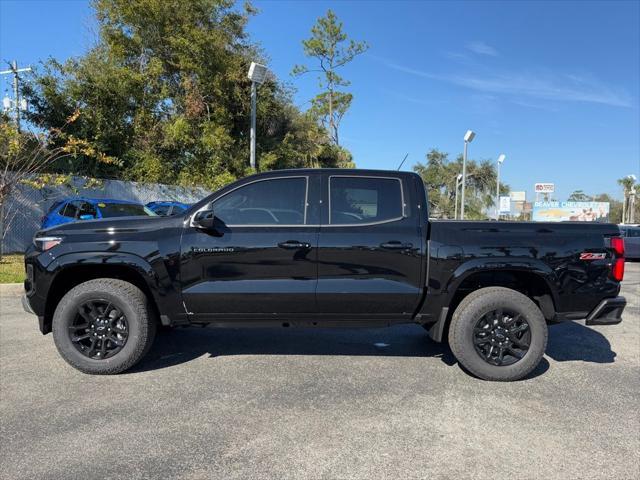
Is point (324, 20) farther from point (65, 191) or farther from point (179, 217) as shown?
point (179, 217)

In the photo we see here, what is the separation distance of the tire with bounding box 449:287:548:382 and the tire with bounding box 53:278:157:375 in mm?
2894

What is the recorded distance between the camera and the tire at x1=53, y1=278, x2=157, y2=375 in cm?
425

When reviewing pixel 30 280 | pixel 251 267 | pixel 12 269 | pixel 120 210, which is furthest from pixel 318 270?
pixel 120 210

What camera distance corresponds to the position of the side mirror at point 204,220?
161 inches

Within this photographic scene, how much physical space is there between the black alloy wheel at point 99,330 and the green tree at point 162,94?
49.7 ft

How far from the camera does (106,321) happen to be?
4.35 m

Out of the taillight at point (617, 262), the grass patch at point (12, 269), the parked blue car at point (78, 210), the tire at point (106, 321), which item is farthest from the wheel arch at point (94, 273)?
the parked blue car at point (78, 210)

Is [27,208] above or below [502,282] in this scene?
above

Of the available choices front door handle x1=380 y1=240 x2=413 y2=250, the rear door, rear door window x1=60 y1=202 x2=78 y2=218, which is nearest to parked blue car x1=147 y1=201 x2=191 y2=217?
rear door window x1=60 y1=202 x2=78 y2=218

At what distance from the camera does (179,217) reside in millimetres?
4293

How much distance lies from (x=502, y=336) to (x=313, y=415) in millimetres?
1952

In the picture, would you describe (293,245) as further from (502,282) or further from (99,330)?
(502,282)

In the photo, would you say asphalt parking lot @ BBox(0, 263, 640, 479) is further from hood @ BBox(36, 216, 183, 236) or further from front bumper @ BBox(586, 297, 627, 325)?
hood @ BBox(36, 216, 183, 236)

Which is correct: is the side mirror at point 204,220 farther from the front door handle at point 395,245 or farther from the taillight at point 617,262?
the taillight at point 617,262
